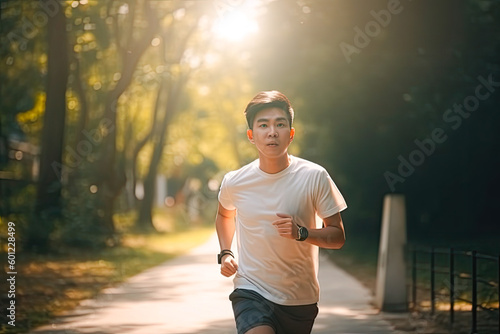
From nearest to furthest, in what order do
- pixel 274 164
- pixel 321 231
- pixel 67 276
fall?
pixel 321 231
pixel 274 164
pixel 67 276

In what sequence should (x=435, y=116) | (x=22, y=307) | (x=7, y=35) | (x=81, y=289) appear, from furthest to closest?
1. (x=7, y=35)
2. (x=435, y=116)
3. (x=81, y=289)
4. (x=22, y=307)

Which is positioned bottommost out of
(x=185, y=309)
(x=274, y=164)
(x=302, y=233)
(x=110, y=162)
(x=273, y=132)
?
(x=185, y=309)

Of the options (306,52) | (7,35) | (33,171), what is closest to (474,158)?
(306,52)

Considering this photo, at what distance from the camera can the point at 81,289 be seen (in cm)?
1625

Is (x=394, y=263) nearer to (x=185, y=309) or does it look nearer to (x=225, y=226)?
(x=185, y=309)

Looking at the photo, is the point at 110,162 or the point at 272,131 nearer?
the point at 272,131

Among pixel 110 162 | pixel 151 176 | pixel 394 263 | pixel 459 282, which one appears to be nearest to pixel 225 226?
pixel 394 263

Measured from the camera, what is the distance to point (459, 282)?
17891 millimetres

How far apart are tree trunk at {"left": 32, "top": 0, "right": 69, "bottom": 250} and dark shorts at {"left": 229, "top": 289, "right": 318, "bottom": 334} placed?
629 inches

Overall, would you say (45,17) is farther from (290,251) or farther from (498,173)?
(290,251)

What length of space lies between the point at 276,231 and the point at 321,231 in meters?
0.27

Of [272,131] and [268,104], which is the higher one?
[268,104]

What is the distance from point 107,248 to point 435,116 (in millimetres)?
12619

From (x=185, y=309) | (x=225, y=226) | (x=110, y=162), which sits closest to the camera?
(x=225, y=226)
